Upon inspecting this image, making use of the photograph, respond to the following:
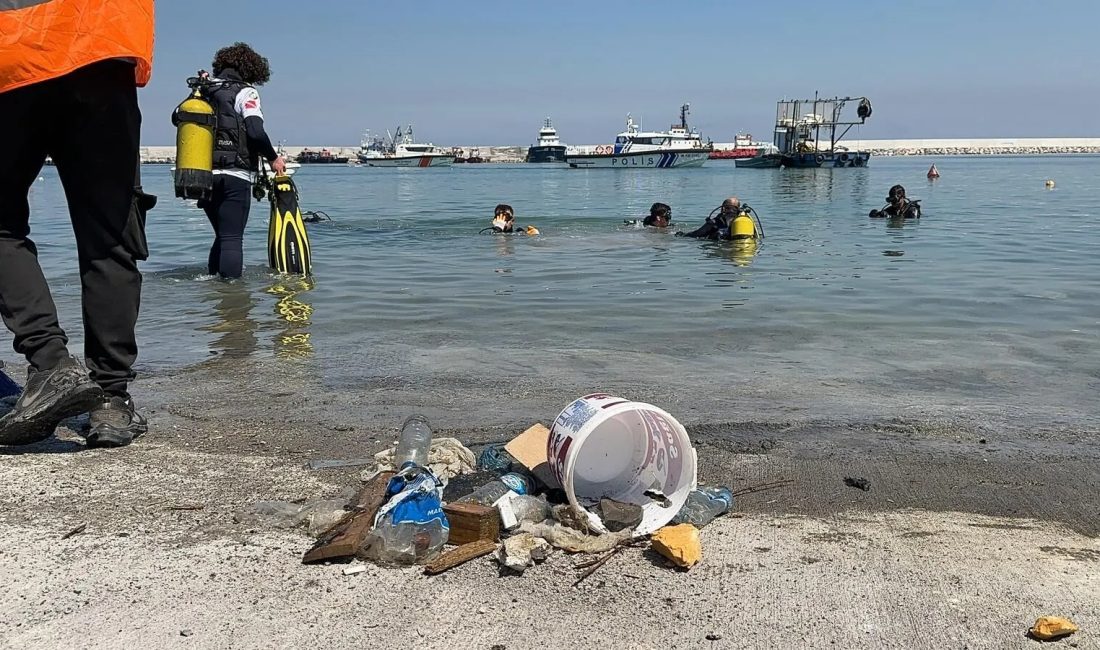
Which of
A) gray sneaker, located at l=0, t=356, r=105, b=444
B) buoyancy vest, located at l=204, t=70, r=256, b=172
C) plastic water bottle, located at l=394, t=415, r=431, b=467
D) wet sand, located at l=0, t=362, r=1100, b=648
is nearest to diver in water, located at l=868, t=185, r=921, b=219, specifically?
buoyancy vest, located at l=204, t=70, r=256, b=172

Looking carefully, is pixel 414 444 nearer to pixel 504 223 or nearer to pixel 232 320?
pixel 232 320

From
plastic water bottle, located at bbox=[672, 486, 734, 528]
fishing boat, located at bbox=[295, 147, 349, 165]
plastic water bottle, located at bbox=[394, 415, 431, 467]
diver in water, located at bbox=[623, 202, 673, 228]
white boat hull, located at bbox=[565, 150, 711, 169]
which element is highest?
fishing boat, located at bbox=[295, 147, 349, 165]

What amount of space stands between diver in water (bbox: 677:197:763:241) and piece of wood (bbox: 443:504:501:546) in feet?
41.6

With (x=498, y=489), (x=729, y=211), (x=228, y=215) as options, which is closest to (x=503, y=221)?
(x=729, y=211)

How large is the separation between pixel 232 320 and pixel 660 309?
3.63 metres

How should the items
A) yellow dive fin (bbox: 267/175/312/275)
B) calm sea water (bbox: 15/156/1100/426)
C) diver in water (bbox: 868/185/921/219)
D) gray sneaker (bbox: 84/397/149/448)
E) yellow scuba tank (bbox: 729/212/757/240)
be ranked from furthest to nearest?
diver in water (bbox: 868/185/921/219), yellow scuba tank (bbox: 729/212/757/240), yellow dive fin (bbox: 267/175/312/275), calm sea water (bbox: 15/156/1100/426), gray sneaker (bbox: 84/397/149/448)

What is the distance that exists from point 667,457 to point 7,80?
2381mm

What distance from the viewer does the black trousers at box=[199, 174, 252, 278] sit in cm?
769

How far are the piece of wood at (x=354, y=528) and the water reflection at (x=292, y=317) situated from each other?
3.22m

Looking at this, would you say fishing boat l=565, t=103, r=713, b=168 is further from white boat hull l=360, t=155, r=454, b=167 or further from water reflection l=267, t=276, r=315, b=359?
water reflection l=267, t=276, r=315, b=359

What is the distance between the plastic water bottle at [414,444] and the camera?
3186mm

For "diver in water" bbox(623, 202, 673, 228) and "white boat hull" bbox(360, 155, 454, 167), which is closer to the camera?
"diver in water" bbox(623, 202, 673, 228)

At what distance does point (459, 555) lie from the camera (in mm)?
2461

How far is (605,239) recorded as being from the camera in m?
16.3
